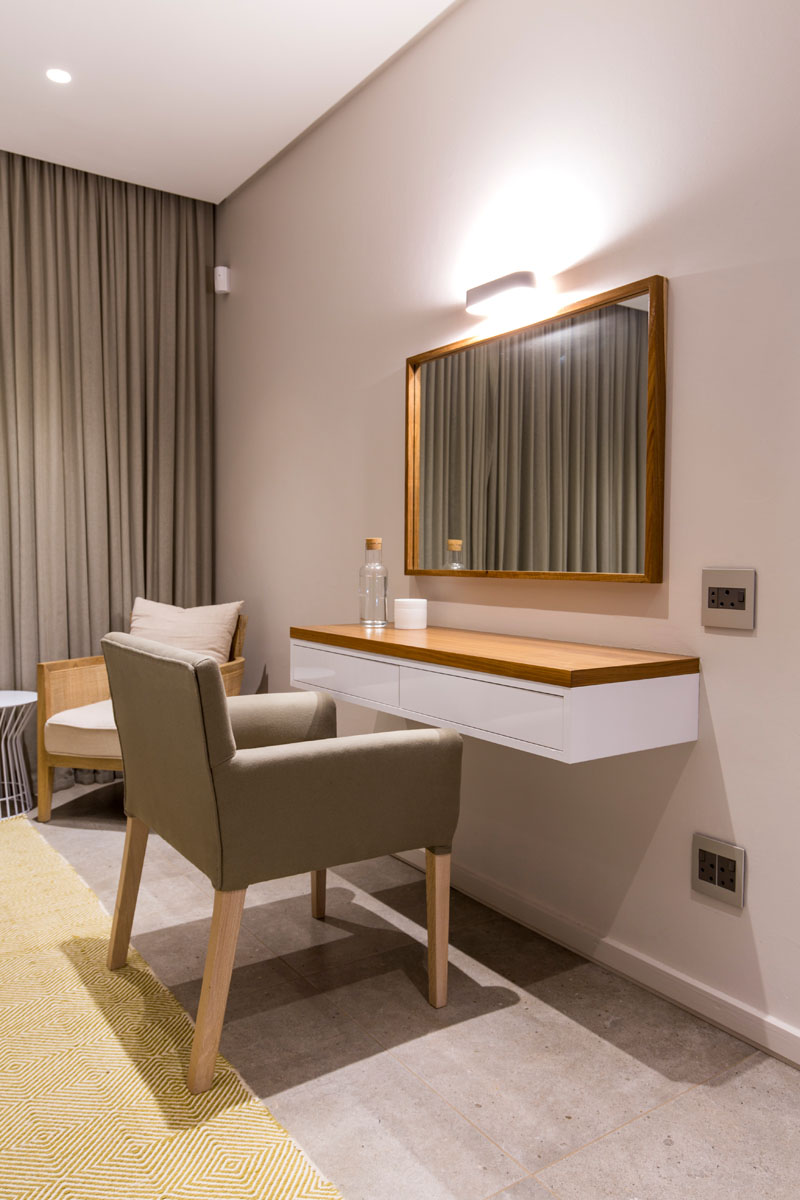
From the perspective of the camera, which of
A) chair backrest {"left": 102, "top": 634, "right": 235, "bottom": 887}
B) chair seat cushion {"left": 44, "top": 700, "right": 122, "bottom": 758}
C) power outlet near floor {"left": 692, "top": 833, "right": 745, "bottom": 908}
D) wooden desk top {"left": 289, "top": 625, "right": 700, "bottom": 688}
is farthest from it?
chair seat cushion {"left": 44, "top": 700, "right": 122, "bottom": 758}

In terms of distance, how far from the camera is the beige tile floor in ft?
4.54

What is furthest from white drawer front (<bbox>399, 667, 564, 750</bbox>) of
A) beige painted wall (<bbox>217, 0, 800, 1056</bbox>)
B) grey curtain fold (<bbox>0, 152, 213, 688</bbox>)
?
grey curtain fold (<bbox>0, 152, 213, 688</bbox>)

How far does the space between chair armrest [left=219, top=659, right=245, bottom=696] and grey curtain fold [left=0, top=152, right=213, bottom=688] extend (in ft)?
2.31

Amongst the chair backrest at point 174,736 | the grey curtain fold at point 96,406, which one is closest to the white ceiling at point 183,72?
the grey curtain fold at point 96,406

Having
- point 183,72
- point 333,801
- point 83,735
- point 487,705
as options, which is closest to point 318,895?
point 333,801

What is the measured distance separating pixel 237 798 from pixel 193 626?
2.02 m

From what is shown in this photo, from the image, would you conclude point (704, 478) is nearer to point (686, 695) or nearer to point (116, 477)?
point (686, 695)

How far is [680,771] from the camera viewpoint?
1.88m

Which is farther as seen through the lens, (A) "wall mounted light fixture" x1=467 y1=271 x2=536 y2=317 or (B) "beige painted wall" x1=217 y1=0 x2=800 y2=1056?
(A) "wall mounted light fixture" x1=467 y1=271 x2=536 y2=317

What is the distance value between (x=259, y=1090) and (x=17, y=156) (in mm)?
3592

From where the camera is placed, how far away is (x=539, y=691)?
167 cm

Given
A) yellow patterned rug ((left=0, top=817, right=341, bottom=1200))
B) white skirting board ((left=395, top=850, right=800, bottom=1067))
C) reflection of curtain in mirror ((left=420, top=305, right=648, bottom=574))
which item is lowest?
yellow patterned rug ((left=0, top=817, right=341, bottom=1200))

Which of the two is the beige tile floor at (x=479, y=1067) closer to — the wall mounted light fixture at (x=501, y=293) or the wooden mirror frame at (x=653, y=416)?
the wooden mirror frame at (x=653, y=416)

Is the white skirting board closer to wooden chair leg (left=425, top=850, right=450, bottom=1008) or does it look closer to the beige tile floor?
the beige tile floor
